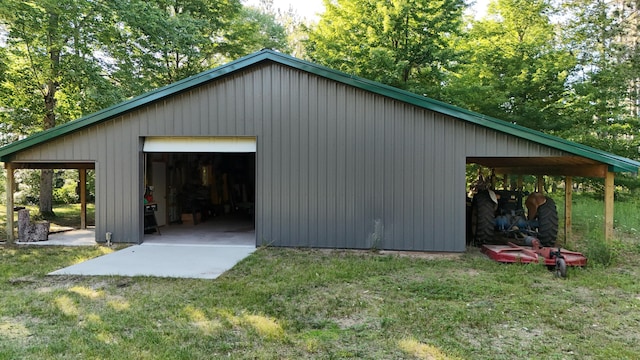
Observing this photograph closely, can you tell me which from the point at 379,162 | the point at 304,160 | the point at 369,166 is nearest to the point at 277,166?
the point at 304,160

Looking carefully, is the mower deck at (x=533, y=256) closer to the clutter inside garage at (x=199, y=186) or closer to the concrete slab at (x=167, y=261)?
the concrete slab at (x=167, y=261)

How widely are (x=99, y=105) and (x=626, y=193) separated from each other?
19.4 meters

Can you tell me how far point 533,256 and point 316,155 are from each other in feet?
12.7

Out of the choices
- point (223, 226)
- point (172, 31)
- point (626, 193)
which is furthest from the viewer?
point (626, 193)

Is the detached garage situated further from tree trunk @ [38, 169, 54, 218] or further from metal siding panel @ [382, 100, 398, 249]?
tree trunk @ [38, 169, 54, 218]

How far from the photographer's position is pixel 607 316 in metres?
3.97

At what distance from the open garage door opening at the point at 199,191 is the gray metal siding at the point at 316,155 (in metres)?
0.29

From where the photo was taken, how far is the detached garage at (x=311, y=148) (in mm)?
7188

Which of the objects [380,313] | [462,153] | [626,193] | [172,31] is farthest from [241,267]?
[626,193]

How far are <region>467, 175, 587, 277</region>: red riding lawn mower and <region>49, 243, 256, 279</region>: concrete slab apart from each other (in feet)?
13.6

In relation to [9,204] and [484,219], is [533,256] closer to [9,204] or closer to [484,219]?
[484,219]

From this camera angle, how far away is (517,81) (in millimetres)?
13328

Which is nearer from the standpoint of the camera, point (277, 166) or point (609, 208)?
point (609, 208)

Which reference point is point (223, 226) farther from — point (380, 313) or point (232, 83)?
point (380, 313)
